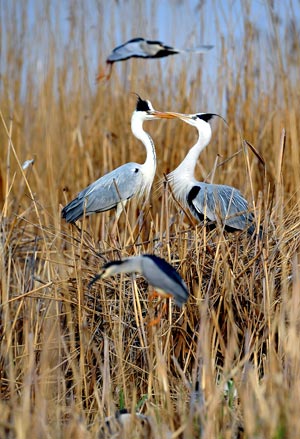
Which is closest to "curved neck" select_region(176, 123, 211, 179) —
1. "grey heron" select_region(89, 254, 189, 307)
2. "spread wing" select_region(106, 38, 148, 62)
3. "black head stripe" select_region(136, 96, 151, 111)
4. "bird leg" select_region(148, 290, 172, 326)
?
"black head stripe" select_region(136, 96, 151, 111)

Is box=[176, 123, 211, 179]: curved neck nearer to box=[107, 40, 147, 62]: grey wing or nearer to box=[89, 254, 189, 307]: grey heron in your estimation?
box=[107, 40, 147, 62]: grey wing

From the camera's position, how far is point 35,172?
13.9ft

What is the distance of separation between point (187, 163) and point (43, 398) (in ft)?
6.11

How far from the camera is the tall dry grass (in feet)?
6.71

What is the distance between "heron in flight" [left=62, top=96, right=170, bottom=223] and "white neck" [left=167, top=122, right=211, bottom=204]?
0.46ft

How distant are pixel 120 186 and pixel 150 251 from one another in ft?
2.95

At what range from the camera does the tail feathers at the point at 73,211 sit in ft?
11.4

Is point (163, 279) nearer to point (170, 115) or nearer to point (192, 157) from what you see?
point (192, 157)

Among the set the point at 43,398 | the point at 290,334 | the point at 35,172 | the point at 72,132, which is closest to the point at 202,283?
the point at 290,334

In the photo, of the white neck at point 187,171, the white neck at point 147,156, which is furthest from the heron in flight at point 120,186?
the white neck at point 187,171

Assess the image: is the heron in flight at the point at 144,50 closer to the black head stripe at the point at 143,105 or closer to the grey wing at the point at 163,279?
the black head stripe at the point at 143,105

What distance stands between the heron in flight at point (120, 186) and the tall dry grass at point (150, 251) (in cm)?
12

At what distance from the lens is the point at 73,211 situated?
138 inches

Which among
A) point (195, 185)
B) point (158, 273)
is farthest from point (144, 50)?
point (158, 273)
